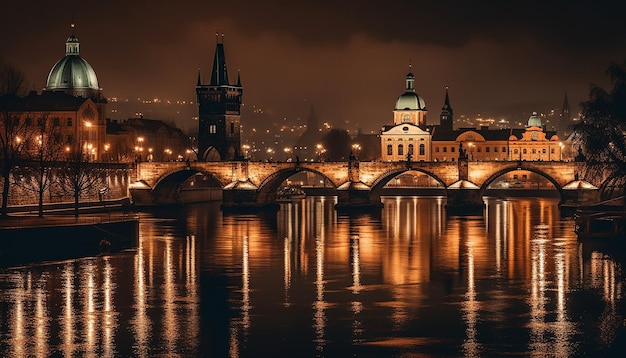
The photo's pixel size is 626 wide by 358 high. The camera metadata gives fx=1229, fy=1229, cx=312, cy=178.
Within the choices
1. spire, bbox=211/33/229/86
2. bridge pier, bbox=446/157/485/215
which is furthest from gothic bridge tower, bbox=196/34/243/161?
bridge pier, bbox=446/157/485/215

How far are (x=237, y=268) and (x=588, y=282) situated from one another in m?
17.6

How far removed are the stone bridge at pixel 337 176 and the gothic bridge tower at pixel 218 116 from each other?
25.2 m

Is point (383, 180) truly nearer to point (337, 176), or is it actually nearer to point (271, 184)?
point (337, 176)

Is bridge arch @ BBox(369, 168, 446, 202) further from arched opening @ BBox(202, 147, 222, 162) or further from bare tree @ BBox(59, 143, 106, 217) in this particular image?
arched opening @ BBox(202, 147, 222, 162)

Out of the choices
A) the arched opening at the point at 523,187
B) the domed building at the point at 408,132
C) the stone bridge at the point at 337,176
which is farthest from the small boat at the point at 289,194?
the domed building at the point at 408,132

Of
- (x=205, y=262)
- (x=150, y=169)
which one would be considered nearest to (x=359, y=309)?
(x=205, y=262)

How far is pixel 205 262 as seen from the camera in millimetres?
64625

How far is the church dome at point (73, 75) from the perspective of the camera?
524 ft

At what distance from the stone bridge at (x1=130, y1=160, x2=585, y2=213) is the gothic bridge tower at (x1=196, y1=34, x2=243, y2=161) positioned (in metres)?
25.2

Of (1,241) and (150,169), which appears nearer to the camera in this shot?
(1,241)

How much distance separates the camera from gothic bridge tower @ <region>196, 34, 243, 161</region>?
15462cm

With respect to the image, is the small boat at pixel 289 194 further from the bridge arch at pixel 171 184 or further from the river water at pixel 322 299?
the river water at pixel 322 299

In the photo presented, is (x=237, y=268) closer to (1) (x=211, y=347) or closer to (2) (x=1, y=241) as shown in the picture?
(2) (x=1, y=241)

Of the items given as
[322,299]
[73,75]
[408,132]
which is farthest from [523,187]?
[322,299]
